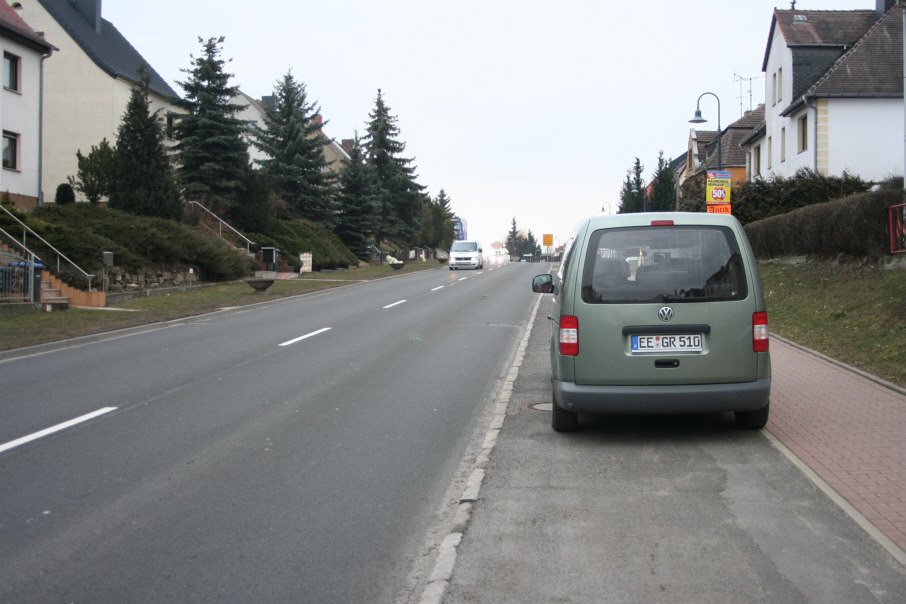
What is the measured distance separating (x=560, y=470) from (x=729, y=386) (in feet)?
5.31

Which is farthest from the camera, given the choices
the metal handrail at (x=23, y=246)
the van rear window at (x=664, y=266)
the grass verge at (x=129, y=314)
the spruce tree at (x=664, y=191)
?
the spruce tree at (x=664, y=191)

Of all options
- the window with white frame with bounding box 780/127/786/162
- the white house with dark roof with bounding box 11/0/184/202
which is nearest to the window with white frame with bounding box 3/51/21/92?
the white house with dark roof with bounding box 11/0/184/202

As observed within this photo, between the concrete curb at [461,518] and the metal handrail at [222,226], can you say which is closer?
the concrete curb at [461,518]

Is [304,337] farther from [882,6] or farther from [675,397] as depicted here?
[882,6]

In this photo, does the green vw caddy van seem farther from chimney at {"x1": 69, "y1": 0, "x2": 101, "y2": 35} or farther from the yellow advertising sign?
chimney at {"x1": 69, "y1": 0, "x2": 101, "y2": 35}

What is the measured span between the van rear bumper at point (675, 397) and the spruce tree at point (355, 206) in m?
47.5

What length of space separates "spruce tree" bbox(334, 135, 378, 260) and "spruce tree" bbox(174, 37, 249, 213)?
46.9 feet

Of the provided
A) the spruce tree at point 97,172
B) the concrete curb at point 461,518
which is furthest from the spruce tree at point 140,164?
the concrete curb at point 461,518

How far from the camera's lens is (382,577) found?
395 cm

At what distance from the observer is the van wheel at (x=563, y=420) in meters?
7.00

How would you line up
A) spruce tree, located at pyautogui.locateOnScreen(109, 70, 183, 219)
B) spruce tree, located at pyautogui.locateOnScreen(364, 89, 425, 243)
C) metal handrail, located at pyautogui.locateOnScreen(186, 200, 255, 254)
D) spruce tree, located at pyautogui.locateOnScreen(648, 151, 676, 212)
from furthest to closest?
spruce tree, located at pyautogui.locateOnScreen(364, 89, 425, 243) → spruce tree, located at pyautogui.locateOnScreen(648, 151, 676, 212) → metal handrail, located at pyautogui.locateOnScreen(186, 200, 255, 254) → spruce tree, located at pyautogui.locateOnScreen(109, 70, 183, 219)

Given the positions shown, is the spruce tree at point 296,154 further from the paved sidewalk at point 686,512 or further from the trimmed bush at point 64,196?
the paved sidewalk at point 686,512

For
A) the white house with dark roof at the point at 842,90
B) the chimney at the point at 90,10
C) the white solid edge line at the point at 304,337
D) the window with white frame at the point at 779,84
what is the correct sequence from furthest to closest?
the chimney at the point at 90,10
the window with white frame at the point at 779,84
the white house with dark roof at the point at 842,90
the white solid edge line at the point at 304,337

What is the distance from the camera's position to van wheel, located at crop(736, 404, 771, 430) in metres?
6.86
